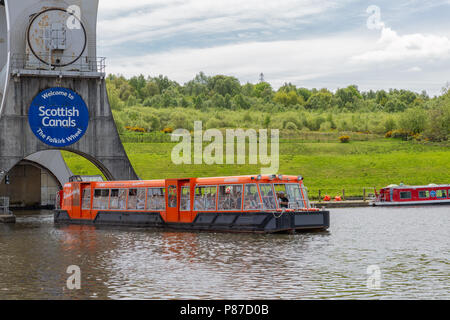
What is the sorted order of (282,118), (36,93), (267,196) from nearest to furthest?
(267,196) < (36,93) < (282,118)

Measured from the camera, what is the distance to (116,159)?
53.2 m

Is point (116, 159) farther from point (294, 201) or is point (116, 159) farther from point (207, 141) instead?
point (207, 141)

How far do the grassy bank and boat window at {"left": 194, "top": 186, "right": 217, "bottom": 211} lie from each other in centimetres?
3975

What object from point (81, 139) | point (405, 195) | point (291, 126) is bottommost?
point (405, 195)

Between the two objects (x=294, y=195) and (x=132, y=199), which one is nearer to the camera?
(x=294, y=195)

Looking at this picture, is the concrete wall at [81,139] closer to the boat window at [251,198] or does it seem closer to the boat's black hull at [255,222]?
the boat's black hull at [255,222]

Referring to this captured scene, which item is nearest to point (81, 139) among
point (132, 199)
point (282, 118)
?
point (132, 199)

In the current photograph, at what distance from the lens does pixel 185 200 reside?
130 feet

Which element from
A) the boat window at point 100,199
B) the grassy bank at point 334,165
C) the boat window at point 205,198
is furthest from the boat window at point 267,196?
the grassy bank at point 334,165

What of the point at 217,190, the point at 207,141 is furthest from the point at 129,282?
the point at 207,141

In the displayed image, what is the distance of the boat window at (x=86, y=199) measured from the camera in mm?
46562

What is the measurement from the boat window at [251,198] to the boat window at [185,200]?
429 cm

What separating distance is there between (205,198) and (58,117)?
17.8 meters

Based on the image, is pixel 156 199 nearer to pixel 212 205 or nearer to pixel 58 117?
pixel 212 205
